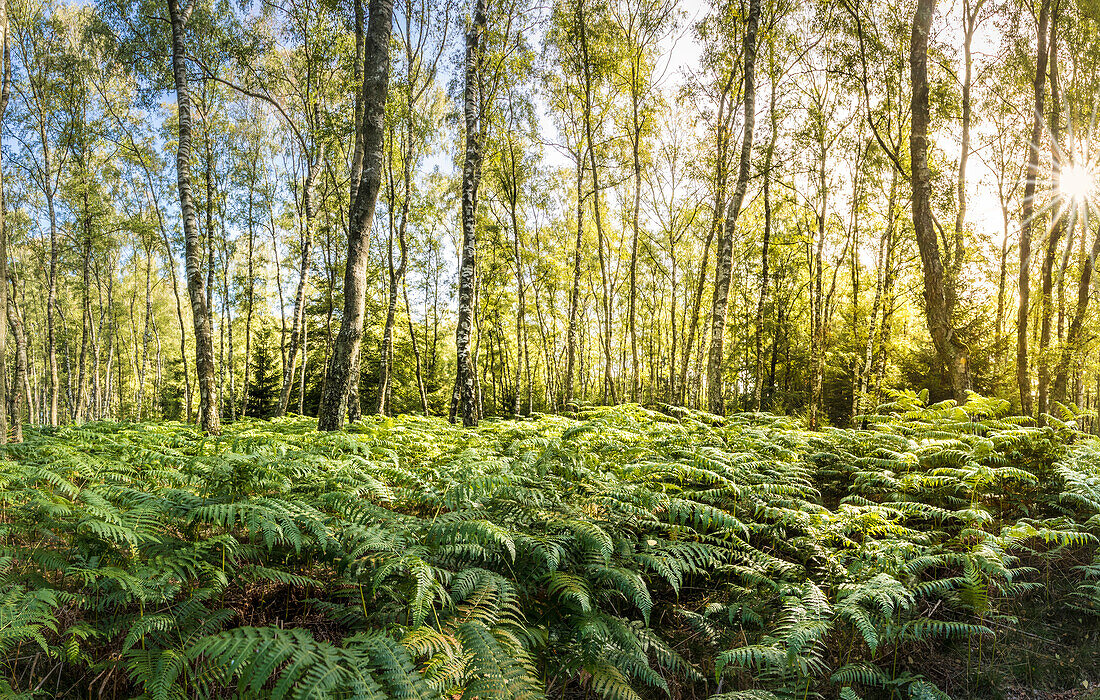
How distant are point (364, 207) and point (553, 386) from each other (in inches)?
950

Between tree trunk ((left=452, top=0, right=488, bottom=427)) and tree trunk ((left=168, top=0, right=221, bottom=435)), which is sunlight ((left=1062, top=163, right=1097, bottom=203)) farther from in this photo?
tree trunk ((left=168, top=0, right=221, bottom=435))

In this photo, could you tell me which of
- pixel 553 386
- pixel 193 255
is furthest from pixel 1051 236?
pixel 553 386

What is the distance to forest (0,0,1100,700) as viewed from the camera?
270 centimetres

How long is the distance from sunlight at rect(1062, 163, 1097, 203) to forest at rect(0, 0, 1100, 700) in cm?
13

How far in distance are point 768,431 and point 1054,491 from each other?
3.14m

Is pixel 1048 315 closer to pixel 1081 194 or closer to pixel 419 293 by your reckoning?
pixel 1081 194

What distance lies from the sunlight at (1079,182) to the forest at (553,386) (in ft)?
0.42

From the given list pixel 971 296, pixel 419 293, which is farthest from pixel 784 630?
pixel 419 293

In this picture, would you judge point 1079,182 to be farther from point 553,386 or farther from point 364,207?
point 553,386

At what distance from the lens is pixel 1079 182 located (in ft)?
47.2

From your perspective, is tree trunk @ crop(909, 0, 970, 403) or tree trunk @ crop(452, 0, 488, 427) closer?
tree trunk @ crop(909, 0, 970, 403)

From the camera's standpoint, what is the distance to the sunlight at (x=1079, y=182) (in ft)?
45.3

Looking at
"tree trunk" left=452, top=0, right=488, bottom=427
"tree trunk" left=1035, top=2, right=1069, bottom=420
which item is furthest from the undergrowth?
"tree trunk" left=1035, top=2, right=1069, bottom=420

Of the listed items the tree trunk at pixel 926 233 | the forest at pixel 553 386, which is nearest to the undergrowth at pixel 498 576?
the forest at pixel 553 386
